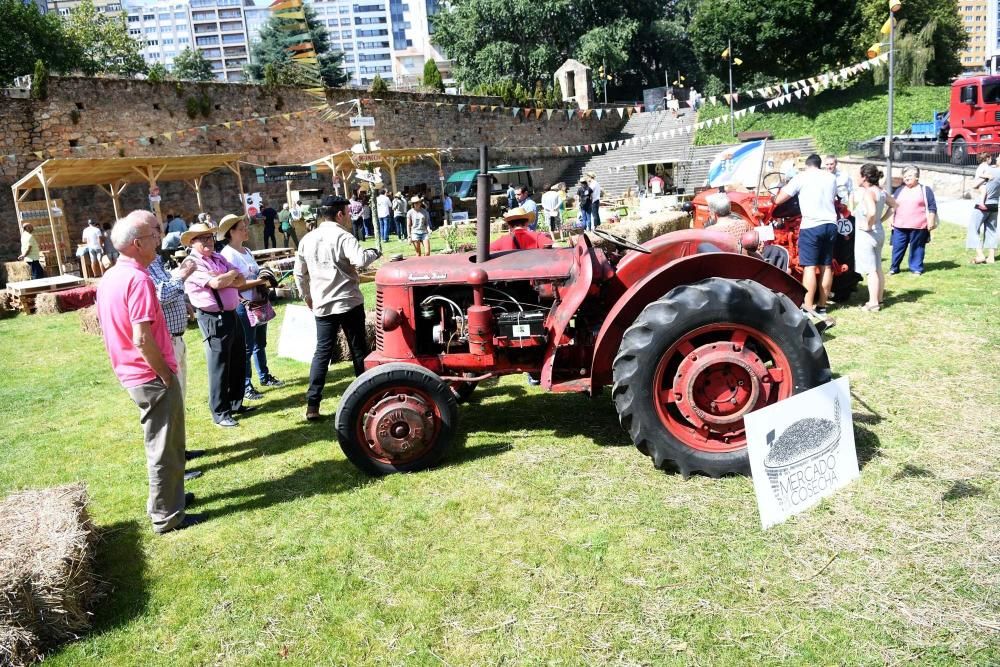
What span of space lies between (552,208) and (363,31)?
165 m

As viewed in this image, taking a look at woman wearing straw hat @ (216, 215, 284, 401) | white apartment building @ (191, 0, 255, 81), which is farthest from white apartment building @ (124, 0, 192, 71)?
woman wearing straw hat @ (216, 215, 284, 401)

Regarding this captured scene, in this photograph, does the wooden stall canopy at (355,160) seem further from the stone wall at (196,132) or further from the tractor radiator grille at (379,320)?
the tractor radiator grille at (379,320)

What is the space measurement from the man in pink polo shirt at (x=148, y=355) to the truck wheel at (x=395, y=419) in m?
0.89

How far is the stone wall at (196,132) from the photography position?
1855 cm

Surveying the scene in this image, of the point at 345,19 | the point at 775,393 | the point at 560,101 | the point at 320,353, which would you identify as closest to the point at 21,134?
the point at 320,353

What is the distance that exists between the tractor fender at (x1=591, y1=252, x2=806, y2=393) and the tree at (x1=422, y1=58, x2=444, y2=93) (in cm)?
2961

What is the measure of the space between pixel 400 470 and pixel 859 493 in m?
2.46

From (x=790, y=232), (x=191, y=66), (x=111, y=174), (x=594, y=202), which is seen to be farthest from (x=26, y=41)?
(x=790, y=232)

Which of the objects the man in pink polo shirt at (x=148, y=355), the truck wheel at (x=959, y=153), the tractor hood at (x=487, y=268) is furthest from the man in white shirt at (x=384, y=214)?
the man in pink polo shirt at (x=148, y=355)

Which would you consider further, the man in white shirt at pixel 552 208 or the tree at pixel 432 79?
the tree at pixel 432 79

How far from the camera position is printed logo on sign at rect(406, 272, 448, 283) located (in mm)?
4348

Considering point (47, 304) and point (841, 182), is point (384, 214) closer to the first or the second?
point (47, 304)

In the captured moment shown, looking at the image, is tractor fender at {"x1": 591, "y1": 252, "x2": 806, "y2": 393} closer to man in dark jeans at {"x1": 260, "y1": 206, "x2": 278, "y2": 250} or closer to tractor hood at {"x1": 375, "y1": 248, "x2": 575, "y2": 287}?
tractor hood at {"x1": 375, "y1": 248, "x2": 575, "y2": 287}

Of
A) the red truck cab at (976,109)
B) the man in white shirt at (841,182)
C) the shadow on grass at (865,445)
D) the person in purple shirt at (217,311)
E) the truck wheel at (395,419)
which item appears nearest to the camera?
the shadow on grass at (865,445)
